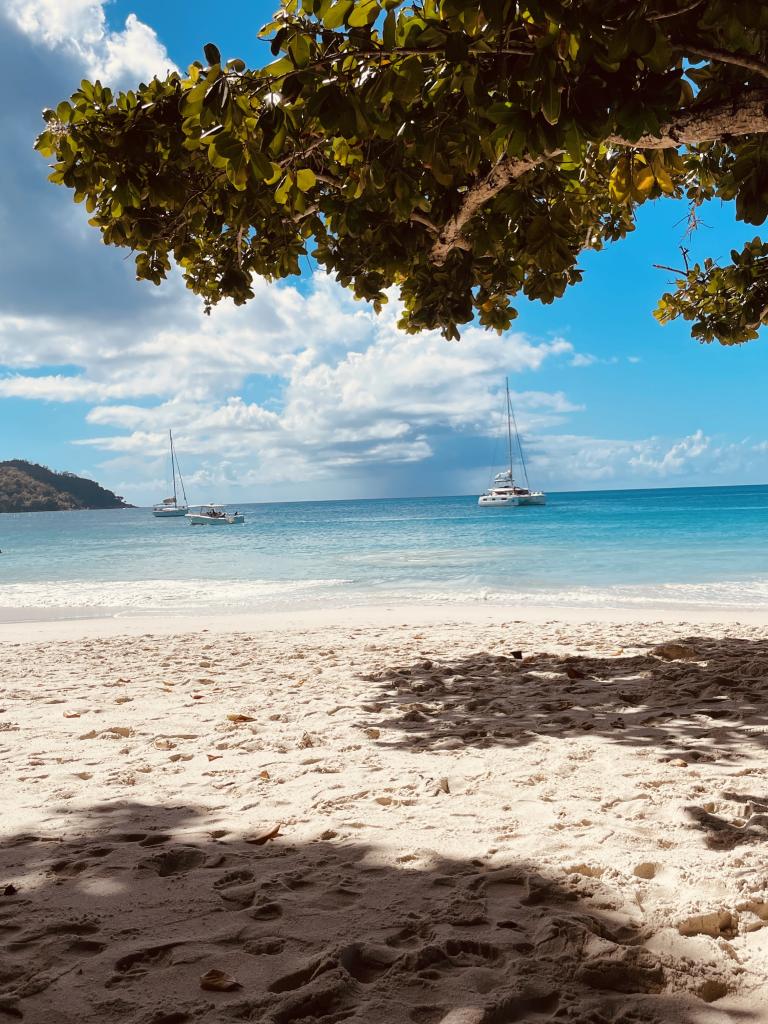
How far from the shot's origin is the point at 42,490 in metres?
152

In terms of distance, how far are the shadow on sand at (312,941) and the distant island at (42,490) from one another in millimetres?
162837

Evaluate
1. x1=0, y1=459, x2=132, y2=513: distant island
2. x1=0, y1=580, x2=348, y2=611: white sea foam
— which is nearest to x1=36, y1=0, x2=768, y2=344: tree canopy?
x1=0, y1=580, x2=348, y2=611: white sea foam

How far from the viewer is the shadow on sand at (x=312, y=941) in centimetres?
171

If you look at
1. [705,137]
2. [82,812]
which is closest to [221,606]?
[82,812]

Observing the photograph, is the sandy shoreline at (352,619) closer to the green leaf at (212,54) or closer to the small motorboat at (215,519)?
the green leaf at (212,54)

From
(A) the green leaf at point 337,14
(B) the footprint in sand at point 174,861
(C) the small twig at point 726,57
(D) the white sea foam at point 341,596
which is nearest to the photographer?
(B) the footprint in sand at point 174,861

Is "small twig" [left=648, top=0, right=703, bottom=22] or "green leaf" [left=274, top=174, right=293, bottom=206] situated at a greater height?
"green leaf" [left=274, top=174, right=293, bottom=206]

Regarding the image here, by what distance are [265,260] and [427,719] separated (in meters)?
4.89

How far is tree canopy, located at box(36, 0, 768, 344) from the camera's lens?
2938mm

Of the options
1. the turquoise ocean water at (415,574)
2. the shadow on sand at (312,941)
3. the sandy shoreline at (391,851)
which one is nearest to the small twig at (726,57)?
the sandy shoreline at (391,851)

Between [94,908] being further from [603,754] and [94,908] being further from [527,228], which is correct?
[527,228]

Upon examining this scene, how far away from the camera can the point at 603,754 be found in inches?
149

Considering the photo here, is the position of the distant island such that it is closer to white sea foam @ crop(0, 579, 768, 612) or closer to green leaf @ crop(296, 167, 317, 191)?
white sea foam @ crop(0, 579, 768, 612)

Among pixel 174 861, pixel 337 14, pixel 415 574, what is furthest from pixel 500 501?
pixel 174 861
